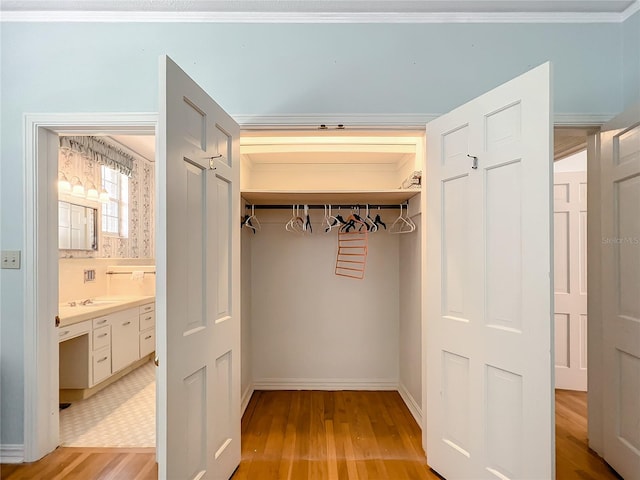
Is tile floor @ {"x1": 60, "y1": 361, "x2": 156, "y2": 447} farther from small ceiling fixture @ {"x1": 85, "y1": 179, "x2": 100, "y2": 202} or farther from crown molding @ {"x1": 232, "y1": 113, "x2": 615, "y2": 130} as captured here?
crown molding @ {"x1": 232, "y1": 113, "x2": 615, "y2": 130}

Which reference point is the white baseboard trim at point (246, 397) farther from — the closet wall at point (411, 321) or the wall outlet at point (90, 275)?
the wall outlet at point (90, 275)

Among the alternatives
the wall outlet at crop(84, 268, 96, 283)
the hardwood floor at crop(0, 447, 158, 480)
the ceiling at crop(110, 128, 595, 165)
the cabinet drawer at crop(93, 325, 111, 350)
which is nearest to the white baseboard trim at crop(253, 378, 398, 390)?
the hardwood floor at crop(0, 447, 158, 480)

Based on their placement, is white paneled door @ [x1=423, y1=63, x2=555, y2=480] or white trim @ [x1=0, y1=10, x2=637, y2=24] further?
white trim @ [x1=0, y1=10, x2=637, y2=24]

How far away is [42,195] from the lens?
7.29 feet

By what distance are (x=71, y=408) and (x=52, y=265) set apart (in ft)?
4.87

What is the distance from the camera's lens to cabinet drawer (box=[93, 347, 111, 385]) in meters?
3.15

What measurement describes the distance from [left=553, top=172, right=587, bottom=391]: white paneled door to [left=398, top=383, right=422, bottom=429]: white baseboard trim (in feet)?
4.83

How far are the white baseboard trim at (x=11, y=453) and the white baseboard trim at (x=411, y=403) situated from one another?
2.60m

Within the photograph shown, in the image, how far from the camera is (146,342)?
4.08m

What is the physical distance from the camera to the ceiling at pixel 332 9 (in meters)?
2.08

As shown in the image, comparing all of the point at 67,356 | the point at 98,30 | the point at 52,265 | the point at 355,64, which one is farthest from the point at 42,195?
the point at 355,64

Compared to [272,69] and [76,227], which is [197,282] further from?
[76,227]

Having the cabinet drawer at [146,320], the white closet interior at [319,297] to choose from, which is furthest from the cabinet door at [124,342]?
the white closet interior at [319,297]

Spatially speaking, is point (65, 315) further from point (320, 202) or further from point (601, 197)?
point (601, 197)
